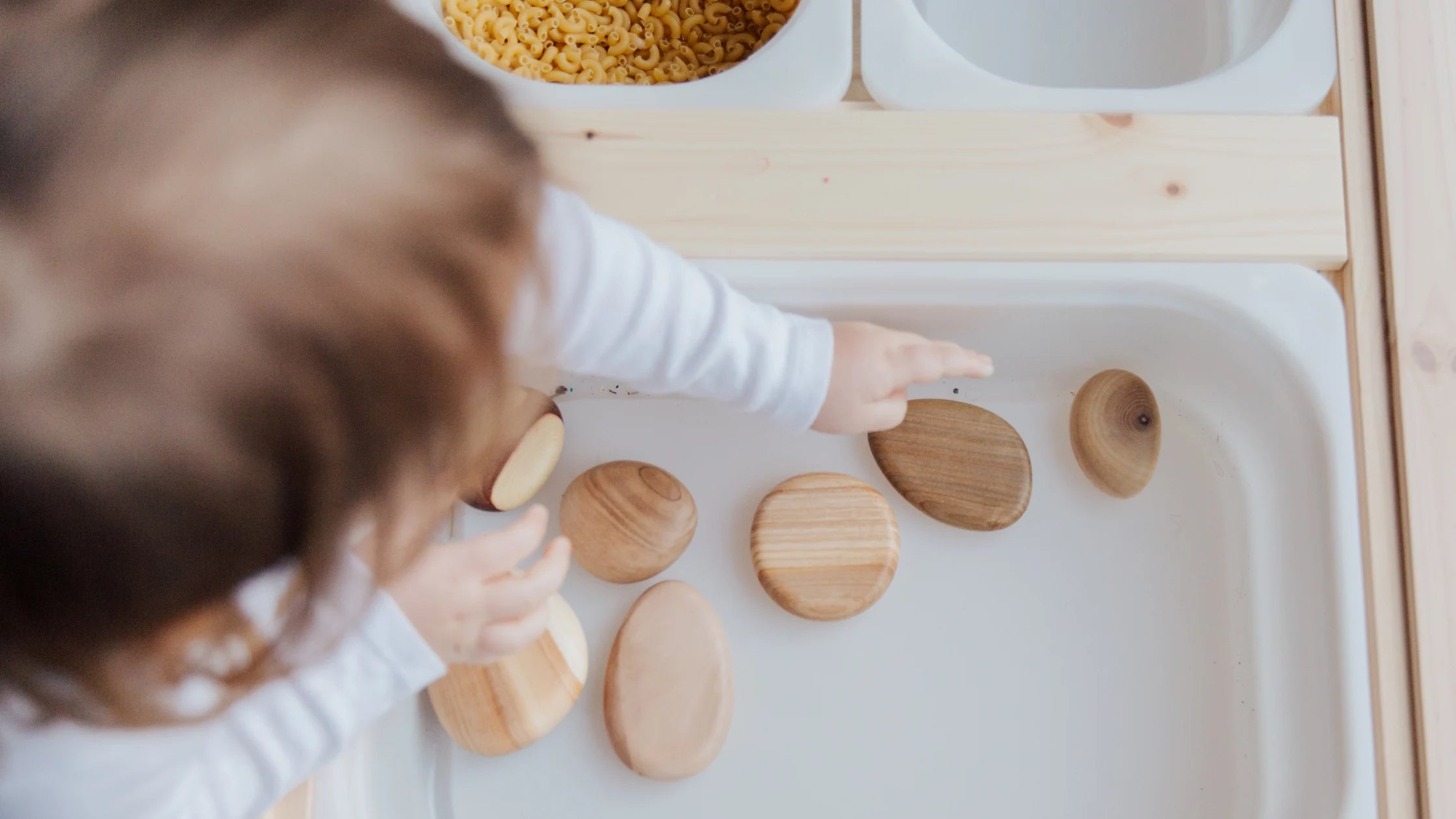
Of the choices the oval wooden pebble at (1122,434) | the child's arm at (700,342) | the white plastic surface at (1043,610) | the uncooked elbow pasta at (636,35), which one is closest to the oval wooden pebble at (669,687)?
the white plastic surface at (1043,610)

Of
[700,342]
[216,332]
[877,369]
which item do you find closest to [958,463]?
[877,369]

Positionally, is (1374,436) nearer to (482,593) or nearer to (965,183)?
(965,183)

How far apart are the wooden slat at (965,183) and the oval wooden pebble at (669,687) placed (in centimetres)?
22

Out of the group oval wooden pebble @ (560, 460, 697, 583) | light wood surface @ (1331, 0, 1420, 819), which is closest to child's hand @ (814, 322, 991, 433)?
oval wooden pebble @ (560, 460, 697, 583)

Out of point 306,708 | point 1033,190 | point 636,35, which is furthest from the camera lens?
point 636,35

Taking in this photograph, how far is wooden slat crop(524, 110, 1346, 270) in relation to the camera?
578 millimetres

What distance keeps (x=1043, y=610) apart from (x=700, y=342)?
0.29m

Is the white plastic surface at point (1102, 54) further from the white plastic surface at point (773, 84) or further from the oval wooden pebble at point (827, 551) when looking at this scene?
the oval wooden pebble at point (827, 551)

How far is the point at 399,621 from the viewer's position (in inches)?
19.2

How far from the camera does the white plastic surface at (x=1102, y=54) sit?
59 centimetres

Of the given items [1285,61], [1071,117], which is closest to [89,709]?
[1071,117]

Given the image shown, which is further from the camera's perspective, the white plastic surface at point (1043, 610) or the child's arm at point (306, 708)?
the white plastic surface at point (1043, 610)

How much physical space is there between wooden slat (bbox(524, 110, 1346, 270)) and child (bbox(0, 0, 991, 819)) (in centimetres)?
20

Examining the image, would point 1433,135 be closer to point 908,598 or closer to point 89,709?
point 908,598
